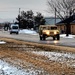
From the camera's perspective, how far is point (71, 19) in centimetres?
8812

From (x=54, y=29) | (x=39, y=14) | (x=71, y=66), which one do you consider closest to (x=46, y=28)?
(x=54, y=29)

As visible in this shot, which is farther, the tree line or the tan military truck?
the tree line

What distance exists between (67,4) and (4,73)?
278ft

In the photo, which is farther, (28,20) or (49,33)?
(28,20)

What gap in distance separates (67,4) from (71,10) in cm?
291

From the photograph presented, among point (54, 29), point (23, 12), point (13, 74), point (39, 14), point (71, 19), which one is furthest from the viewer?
point (23, 12)

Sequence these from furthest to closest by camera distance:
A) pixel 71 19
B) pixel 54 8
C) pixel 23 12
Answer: pixel 23 12, pixel 54 8, pixel 71 19

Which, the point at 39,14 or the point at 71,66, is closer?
the point at 71,66

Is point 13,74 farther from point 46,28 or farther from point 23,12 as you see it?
point 23,12

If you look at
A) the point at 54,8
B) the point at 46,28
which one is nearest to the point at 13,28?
the point at 54,8

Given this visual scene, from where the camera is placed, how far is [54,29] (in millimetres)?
48844

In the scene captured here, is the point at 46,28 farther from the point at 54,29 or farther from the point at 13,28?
the point at 13,28

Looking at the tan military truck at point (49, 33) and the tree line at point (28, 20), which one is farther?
the tree line at point (28, 20)

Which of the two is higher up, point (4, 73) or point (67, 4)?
point (67, 4)
